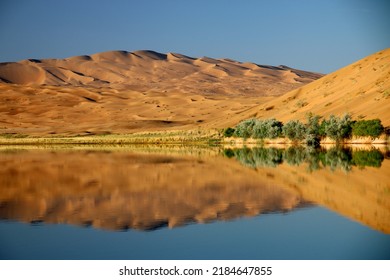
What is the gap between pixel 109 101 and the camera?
13825 cm

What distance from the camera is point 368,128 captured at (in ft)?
192

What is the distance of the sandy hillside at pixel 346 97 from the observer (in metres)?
70.2

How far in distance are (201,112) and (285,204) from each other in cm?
9829

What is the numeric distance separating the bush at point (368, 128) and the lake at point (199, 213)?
23756 millimetres

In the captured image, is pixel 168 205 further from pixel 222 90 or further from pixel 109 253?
pixel 222 90

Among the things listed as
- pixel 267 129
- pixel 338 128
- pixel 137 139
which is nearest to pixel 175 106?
pixel 137 139

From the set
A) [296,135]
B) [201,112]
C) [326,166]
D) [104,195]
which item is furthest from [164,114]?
[104,195]

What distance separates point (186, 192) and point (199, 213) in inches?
205

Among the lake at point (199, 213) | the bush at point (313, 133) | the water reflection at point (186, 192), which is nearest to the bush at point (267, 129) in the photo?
the bush at point (313, 133)

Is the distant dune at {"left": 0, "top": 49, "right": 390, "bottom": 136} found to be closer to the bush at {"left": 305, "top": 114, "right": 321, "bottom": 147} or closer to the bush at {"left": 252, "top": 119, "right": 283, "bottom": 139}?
the bush at {"left": 305, "top": 114, "right": 321, "bottom": 147}

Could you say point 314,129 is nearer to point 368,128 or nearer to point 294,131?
point 294,131

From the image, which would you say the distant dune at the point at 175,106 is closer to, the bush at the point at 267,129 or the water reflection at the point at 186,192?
the bush at the point at 267,129

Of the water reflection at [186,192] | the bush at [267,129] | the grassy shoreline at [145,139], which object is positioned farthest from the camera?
the grassy shoreline at [145,139]

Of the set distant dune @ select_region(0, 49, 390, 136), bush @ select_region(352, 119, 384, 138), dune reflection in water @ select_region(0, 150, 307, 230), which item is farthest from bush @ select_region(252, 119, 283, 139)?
dune reflection in water @ select_region(0, 150, 307, 230)
